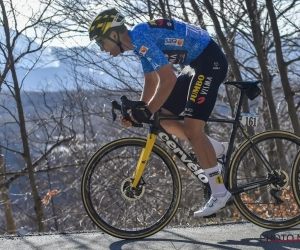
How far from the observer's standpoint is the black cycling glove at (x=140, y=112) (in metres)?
4.37

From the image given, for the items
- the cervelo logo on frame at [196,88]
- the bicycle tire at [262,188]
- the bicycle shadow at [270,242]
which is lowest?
the bicycle shadow at [270,242]

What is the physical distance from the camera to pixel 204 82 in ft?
14.8

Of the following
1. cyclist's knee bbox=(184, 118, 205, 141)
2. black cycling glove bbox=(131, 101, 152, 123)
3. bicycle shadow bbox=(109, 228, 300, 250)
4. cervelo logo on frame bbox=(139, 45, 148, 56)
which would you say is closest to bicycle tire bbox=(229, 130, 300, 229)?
bicycle shadow bbox=(109, 228, 300, 250)

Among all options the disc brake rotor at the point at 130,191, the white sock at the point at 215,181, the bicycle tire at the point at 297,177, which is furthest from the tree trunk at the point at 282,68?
the disc brake rotor at the point at 130,191

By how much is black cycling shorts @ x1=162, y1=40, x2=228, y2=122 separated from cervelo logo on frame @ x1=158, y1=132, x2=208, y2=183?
247mm

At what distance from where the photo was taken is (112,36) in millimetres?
4410

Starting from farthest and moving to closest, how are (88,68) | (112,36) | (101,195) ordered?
1. (88,68)
2. (101,195)
3. (112,36)

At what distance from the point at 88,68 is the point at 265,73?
6219mm

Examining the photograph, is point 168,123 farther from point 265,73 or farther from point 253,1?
point 253,1

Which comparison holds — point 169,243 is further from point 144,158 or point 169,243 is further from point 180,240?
point 144,158

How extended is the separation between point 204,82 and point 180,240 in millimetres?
1340

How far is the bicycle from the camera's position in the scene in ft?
15.4

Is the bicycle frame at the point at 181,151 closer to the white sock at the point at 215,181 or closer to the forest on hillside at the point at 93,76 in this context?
the white sock at the point at 215,181

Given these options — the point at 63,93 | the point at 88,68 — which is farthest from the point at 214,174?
the point at 63,93
